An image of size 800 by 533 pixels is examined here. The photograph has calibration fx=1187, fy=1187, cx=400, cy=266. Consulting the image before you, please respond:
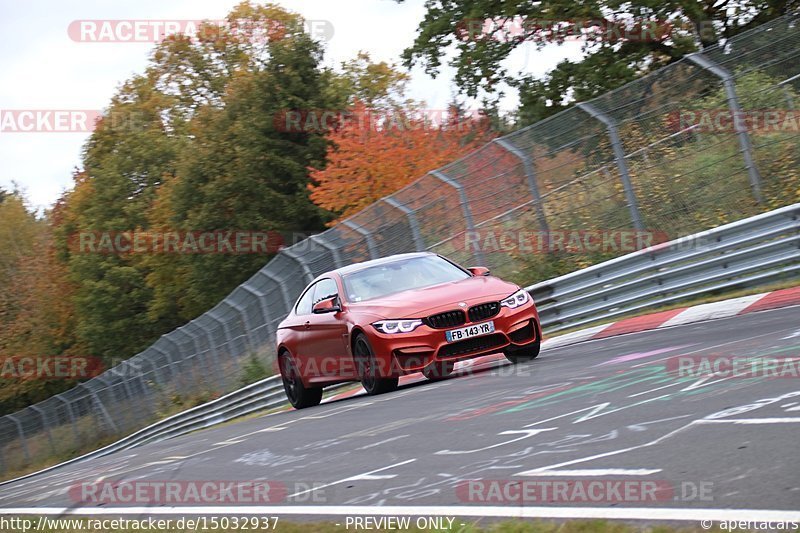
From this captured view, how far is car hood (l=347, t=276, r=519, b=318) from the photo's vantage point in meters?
12.5

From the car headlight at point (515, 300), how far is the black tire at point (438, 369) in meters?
0.86

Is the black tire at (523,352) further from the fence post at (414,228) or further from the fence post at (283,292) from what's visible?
the fence post at (283,292)

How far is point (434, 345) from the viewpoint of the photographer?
12359 millimetres

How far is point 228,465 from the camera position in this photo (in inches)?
372

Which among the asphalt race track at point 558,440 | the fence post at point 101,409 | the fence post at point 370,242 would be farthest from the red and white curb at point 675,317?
the fence post at point 101,409

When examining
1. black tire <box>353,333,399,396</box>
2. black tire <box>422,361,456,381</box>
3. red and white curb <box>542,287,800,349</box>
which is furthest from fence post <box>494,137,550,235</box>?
black tire <box>353,333,399,396</box>

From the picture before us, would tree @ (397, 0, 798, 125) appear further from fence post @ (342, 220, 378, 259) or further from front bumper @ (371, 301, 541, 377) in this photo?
front bumper @ (371, 301, 541, 377)

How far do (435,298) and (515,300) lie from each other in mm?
871

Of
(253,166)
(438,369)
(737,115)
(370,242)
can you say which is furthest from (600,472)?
(253,166)

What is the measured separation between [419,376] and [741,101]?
5.58 m

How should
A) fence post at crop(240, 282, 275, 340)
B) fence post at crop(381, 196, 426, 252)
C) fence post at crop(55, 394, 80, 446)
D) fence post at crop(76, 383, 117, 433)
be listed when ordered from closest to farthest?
fence post at crop(381, 196, 426, 252) < fence post at crop(240, 282, 275, 340) < fence post at crop(76, 383, 117, 433) < fence post at crop(55, 394, 80, 446)

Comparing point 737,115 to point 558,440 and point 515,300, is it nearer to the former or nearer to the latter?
point 515,300

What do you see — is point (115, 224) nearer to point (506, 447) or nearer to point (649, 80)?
point (649, 80)

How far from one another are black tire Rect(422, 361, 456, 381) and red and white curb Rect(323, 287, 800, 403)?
5.59 ft
